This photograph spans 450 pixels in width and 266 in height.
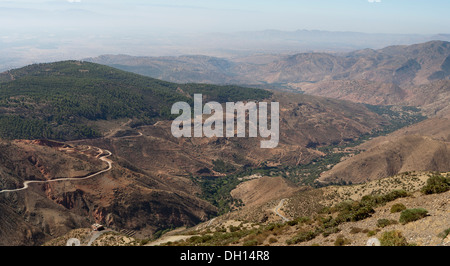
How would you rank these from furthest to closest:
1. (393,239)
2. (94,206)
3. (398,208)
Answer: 1. (94,206)
2. (398,208)
3. (393,239)

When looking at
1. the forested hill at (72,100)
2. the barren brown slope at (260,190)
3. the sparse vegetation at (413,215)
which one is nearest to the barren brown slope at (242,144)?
the forested hill at (72,100)

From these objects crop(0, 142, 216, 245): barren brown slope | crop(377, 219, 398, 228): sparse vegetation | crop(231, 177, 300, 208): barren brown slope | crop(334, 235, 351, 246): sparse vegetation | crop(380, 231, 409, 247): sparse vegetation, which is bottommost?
crop(231, 177, 300, 208): barren brown slope

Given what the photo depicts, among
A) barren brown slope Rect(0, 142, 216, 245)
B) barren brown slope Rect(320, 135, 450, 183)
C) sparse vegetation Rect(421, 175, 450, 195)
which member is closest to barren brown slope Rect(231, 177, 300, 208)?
barren brown slope Rect(0, 142, 216, 245)

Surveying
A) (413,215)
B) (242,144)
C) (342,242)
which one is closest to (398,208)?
(413,215)

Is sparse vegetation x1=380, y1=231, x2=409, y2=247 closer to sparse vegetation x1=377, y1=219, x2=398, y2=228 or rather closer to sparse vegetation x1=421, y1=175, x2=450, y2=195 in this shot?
sparse vegetation x1=377, y1=219, x2=398, y2=228

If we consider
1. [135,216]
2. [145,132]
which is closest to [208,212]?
[135,216]

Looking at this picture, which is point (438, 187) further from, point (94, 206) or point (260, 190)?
point (260, 190)

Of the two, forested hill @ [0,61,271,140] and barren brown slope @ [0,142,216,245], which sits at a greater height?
forested hill @ [0,61,271,140]

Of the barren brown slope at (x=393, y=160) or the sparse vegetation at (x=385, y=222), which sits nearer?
the sparse vegetation at (x=385, y=222)

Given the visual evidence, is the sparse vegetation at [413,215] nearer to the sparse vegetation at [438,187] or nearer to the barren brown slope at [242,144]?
the sparse vegetation at [438,187]
